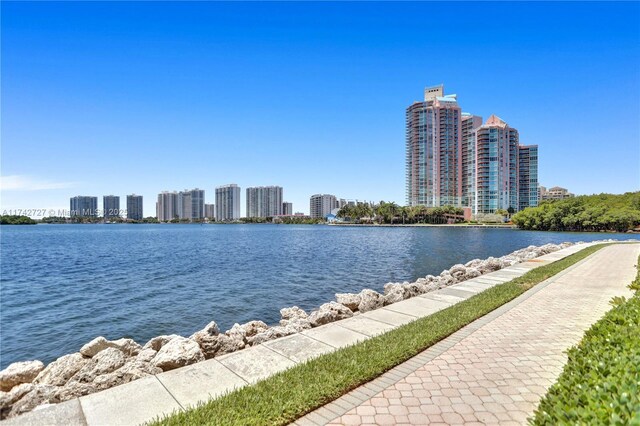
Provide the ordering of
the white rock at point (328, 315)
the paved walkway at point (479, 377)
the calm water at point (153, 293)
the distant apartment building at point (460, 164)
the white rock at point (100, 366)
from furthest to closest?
the distant apartment building at point (460, 164) → the calm water at point (153, 293) → the white rock at point (328, 315) → the white rock at point (100, 366) → the paved walkway at point (479, 377)

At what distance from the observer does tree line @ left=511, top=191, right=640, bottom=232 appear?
3233 inches

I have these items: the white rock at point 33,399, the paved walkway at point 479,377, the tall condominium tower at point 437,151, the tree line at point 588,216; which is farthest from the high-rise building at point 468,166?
the white rock at point 33,399

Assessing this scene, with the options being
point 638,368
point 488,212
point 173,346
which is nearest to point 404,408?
point 638,368

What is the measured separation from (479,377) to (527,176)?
18729 centimetres

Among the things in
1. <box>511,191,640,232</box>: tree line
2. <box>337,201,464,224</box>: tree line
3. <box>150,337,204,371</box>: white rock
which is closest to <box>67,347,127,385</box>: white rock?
<box>150,337,204,371</box>: white rock

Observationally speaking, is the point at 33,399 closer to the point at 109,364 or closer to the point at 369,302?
the point at 109,364

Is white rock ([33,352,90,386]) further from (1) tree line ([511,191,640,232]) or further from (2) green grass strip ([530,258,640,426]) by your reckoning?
(1) tree line ([511,191,640,232])

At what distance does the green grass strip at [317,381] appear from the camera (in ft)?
13.9

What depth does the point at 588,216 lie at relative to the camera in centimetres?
8494

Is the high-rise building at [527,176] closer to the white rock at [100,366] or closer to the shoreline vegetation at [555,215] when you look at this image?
the shoreline vegetation at [555,215]

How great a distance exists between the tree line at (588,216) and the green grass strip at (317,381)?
99550mm

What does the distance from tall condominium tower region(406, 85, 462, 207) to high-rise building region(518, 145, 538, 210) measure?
28653mm


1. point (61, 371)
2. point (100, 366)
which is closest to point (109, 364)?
point (100, 366)

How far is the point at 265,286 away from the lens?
20.4 meters
